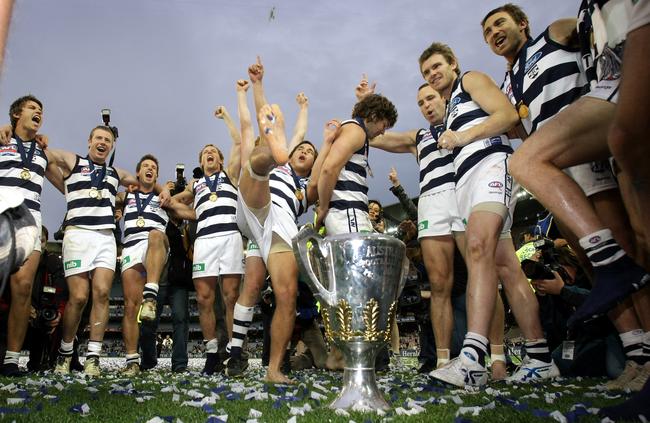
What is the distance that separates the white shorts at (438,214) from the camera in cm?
462

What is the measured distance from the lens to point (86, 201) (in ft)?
19.2

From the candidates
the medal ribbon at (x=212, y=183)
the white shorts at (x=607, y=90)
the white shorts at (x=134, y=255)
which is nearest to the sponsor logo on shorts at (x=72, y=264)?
the white shorts at (x=134, y=255)

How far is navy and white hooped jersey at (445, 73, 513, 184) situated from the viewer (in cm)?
368

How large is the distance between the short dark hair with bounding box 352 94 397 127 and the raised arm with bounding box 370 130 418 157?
1025 mm

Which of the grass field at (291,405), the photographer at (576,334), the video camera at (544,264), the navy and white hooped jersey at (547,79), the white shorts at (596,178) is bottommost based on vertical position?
the grass field at (291,405)

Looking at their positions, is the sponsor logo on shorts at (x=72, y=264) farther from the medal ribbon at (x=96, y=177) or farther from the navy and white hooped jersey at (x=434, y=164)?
the navy and white hooped jersey at (x=434, y=164)

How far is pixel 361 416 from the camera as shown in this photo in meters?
2.02

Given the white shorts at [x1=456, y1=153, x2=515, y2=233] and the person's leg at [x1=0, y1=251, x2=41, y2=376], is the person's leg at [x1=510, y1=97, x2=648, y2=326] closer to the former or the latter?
the white shorts at [x1=456, y1=153, x2=515, y2=233]

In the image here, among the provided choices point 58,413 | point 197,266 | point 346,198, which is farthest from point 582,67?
point 197,266

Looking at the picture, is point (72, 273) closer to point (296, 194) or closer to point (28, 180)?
point (28, 180)

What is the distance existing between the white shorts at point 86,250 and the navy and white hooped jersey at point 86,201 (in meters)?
0.10

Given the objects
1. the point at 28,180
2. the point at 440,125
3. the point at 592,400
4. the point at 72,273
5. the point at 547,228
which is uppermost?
the point at 440,125

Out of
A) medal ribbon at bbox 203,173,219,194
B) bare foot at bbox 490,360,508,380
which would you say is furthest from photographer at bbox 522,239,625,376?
medal ribbon at bbox 203,173,219,194

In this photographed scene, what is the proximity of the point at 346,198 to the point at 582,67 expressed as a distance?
227 centimetres
